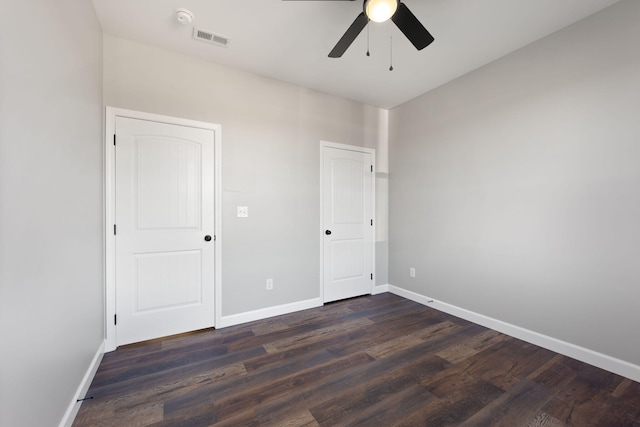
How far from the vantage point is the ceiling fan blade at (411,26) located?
62.1 inches

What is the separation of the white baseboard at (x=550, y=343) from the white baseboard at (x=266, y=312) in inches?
59.4

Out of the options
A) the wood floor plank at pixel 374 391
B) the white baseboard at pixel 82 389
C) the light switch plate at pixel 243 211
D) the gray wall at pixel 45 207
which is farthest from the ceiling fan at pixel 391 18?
the white baseboard at pixel 82 389

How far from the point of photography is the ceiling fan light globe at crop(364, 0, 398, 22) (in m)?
1.48

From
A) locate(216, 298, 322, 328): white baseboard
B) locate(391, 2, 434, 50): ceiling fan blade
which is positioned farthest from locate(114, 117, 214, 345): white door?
locate(391, 2, 434, 50): ceiling fan blade

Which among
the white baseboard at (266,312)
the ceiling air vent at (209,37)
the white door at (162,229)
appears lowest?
the white baseboard at (266,312)

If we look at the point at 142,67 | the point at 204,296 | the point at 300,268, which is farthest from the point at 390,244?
the point at 142,67

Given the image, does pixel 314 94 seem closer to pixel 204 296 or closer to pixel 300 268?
pixel 300 268

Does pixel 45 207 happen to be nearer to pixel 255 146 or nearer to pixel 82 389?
pixel 82 389

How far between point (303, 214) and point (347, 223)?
2.26 ft

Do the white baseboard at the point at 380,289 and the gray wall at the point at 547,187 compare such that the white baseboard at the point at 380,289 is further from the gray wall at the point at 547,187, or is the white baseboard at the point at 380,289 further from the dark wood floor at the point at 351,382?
the dark wood floor at the point at 351,382

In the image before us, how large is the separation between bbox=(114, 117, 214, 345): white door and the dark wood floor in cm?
22

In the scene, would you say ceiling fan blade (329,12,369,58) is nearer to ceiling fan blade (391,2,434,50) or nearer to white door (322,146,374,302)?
ceiling fan blade (391,2,434,50)

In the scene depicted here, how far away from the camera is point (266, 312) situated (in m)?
2.88

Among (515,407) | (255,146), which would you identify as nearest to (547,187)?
(515,407)
